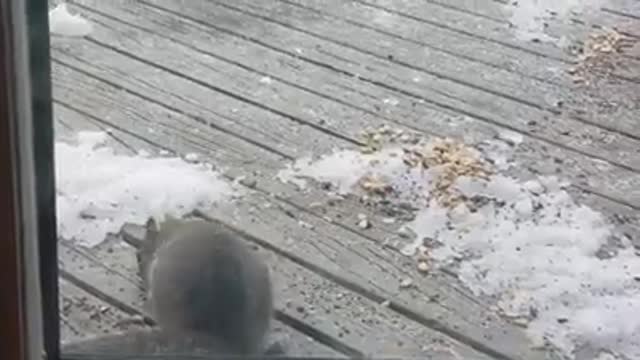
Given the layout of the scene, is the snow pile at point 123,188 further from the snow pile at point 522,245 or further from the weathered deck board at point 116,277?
the snow pile at point 522,245

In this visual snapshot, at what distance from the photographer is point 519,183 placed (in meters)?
1.62

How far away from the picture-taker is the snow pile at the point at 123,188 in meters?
1.36

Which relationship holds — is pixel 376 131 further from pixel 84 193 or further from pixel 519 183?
pixel 84 193

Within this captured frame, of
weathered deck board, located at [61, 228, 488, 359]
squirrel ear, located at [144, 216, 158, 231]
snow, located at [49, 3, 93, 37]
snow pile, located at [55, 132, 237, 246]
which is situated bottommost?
weathered deck board, located at [61, 228, 488, 359]

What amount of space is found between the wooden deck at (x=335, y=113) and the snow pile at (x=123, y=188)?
0.9 inches

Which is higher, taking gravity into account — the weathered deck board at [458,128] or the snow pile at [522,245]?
the weathered deck board at [458,128]

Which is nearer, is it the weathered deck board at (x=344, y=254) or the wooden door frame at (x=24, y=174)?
the wooden door frame at (x=24, y=174)

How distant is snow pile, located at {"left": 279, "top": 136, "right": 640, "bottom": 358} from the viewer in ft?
4.67

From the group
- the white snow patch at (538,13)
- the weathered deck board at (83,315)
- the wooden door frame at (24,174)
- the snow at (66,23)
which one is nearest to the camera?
the wooden door frame at (24,174)

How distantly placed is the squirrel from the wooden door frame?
0.16m

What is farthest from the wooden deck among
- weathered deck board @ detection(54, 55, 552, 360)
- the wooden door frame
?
the wooden door frame

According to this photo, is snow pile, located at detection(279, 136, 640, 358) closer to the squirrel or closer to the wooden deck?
the wooden deck

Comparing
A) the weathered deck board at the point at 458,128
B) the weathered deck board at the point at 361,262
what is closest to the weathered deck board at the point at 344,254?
the weathered deck board at the point at 361,262

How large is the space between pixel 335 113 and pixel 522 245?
0.93ft
